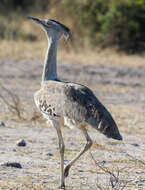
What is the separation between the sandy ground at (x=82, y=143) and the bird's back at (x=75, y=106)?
1.09 feet

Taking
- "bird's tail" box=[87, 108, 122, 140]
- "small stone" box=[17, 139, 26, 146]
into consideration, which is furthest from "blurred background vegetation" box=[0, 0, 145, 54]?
"bird's tail" box=[87, 108, 122, 140]

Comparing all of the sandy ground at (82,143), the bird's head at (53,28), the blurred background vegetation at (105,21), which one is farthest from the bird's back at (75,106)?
the blurred background vegetation at (105,21)

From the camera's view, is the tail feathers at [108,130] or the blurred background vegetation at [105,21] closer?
the tail feathers at [108,130]

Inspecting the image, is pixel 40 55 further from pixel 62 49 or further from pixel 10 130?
pixel 10 130

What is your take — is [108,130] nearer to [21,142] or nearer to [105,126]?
[105,126]

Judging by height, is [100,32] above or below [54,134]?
above

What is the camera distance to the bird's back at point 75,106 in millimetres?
4438

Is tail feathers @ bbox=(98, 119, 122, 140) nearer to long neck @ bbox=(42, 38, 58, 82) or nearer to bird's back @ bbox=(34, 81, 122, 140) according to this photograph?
bird's back @ bbox=(34, 81, 122, 140)

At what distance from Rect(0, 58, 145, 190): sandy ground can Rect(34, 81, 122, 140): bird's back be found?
0.33 m

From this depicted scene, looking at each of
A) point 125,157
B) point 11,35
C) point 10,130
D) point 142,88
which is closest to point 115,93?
point 142,88

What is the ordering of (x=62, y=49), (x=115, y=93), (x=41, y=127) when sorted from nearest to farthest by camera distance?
(x=41, y=127), (x=115, y=93), (x=62, y=49)

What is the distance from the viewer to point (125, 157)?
19.7 ft

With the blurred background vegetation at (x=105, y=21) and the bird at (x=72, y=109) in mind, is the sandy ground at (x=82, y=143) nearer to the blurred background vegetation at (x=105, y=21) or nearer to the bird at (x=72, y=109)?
the bird at (x=72, y=109)

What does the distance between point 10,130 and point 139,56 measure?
837 cm
